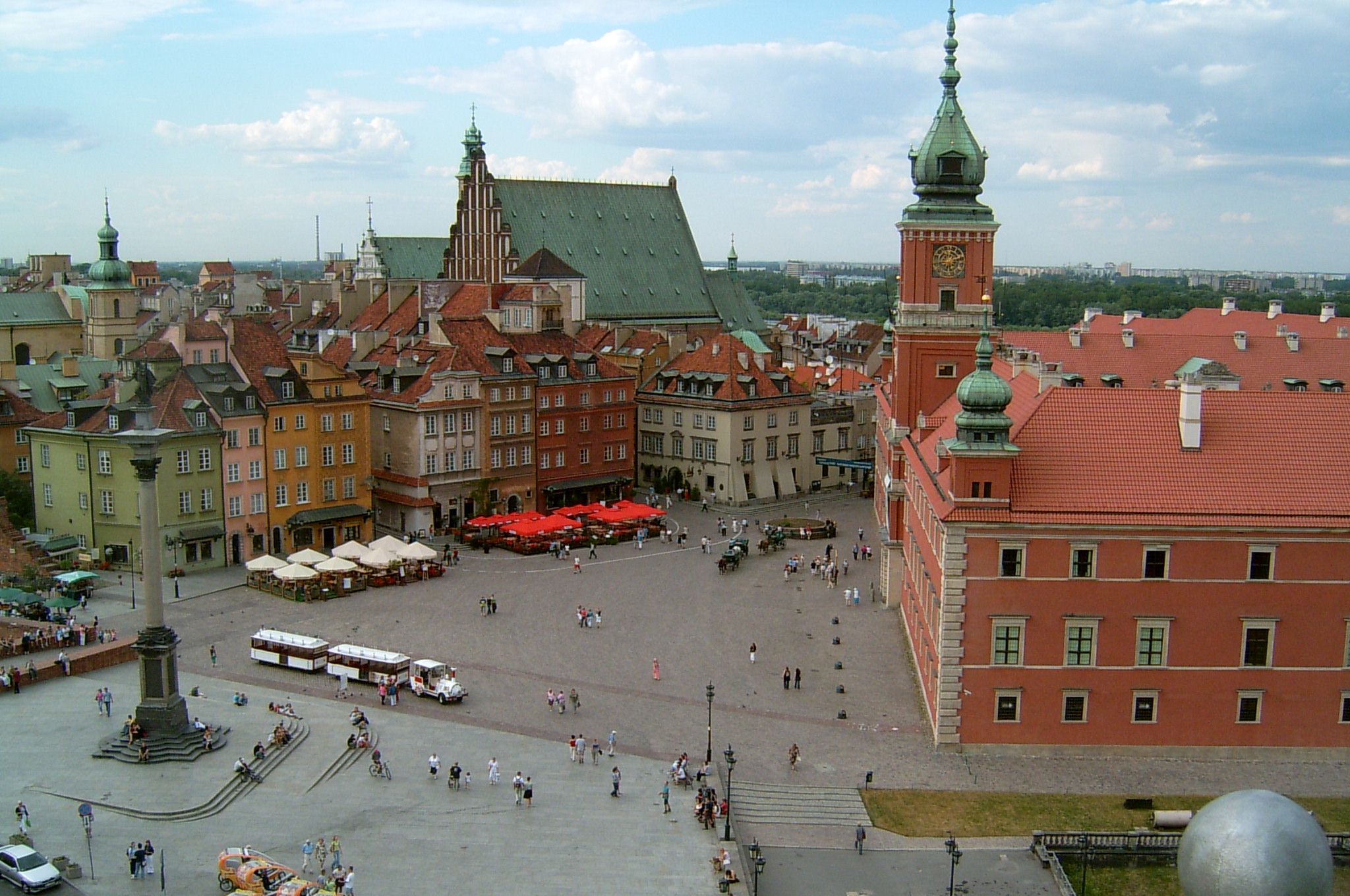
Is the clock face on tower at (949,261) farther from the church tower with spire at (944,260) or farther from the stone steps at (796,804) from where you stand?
the stone steps at (796,804)

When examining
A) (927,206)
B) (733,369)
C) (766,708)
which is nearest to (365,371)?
(733,369)

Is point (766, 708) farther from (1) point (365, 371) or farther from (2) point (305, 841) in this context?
(1) point (365, 371)

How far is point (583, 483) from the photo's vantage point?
87.2 m

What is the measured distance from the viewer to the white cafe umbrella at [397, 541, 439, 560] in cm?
6706

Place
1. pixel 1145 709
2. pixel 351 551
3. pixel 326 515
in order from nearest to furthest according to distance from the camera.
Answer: pixel 1145 709
pixel 351 551
pixel 326 515

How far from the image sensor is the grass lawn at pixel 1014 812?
38344mm

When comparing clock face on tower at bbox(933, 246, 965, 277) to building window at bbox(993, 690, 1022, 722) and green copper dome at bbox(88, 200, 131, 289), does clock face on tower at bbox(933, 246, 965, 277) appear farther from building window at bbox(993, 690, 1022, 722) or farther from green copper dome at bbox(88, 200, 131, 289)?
green copper dome at bbox(88, 200, 131, 289)

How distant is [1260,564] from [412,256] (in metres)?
103

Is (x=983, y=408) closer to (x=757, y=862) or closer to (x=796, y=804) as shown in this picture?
(x=796, y=804)

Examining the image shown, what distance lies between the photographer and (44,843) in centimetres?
3644

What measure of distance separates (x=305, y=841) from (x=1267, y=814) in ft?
83.5

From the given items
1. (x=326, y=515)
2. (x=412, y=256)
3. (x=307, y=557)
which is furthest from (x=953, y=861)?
(x=412, y=256)

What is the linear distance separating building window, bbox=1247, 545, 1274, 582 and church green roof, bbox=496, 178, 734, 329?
71.9 m

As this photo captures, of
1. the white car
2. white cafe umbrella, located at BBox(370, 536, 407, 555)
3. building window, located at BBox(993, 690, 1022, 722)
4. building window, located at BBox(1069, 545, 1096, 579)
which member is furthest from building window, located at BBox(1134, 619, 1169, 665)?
white cafe umbrella, located at BBox(370, 536, 407, 555)
